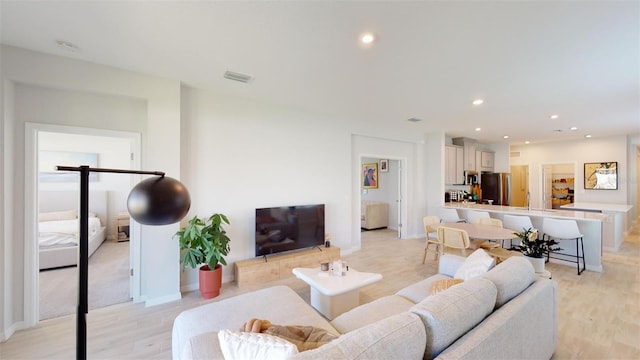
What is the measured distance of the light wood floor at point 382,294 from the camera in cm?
217

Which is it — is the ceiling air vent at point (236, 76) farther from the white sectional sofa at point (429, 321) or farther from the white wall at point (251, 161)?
the white sectional sofa at point (429, 321)

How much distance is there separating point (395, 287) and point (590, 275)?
3086mm

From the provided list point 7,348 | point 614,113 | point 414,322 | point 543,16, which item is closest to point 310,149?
point 543,16

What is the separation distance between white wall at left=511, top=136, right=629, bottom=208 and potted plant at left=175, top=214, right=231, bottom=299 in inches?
369

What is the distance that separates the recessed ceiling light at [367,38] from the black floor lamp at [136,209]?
1895 mm

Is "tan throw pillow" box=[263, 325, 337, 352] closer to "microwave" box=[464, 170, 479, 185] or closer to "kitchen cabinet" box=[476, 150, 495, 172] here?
"microwave" box=[464, 170, 479, 185]

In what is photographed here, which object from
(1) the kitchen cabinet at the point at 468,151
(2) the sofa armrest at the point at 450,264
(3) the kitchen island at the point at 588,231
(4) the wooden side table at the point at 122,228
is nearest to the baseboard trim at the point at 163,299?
(2) the sofa armrest at the point at 450,264

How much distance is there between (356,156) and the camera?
209 inches

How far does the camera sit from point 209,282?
3.12 meters

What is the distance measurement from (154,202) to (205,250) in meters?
2.28

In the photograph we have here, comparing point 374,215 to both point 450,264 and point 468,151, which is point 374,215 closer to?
point 468,151

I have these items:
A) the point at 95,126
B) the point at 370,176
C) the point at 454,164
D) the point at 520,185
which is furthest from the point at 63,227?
the point at 520,185

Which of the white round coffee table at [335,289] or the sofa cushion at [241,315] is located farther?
the white round coffee table at [335,289]

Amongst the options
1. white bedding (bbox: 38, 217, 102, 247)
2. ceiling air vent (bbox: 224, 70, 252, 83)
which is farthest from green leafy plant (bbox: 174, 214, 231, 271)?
white bedding (bbox: 38, 217, 102, 247)
